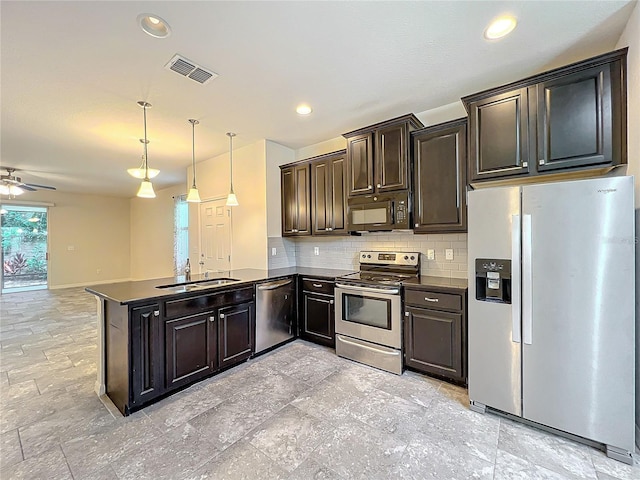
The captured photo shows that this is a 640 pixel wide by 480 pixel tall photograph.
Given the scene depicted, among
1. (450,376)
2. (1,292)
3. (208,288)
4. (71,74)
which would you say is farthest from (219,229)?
(1,292)

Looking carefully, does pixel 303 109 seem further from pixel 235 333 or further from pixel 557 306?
pixel 557 306

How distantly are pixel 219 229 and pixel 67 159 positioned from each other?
9.54ft

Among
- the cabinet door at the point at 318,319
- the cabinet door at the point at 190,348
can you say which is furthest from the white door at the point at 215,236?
the cabinet door at the point at 190,348

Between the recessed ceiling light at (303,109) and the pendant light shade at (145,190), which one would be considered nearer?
the pendant light shade at (145,190)

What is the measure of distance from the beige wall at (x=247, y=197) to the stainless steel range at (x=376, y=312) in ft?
5.02

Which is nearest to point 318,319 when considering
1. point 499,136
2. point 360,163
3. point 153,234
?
point 360,163

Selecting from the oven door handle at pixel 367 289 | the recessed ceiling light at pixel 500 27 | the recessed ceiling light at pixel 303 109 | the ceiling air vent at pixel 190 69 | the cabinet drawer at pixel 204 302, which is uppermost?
the recessed ceiling light at pixel 303 109

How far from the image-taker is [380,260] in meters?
3.64

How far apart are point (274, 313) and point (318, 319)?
0.57 meters

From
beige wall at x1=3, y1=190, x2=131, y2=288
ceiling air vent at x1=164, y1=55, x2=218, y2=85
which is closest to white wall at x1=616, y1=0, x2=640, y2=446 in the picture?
ceiling air vent at x1=164, y1=55, x2=218, y2=85

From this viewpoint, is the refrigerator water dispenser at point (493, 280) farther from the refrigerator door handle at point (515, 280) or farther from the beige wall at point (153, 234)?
the beige wall at point (153, 234)

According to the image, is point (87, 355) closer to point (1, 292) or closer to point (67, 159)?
point (67, 159)

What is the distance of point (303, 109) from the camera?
3.18 meters

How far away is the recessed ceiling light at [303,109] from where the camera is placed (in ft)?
10.2
